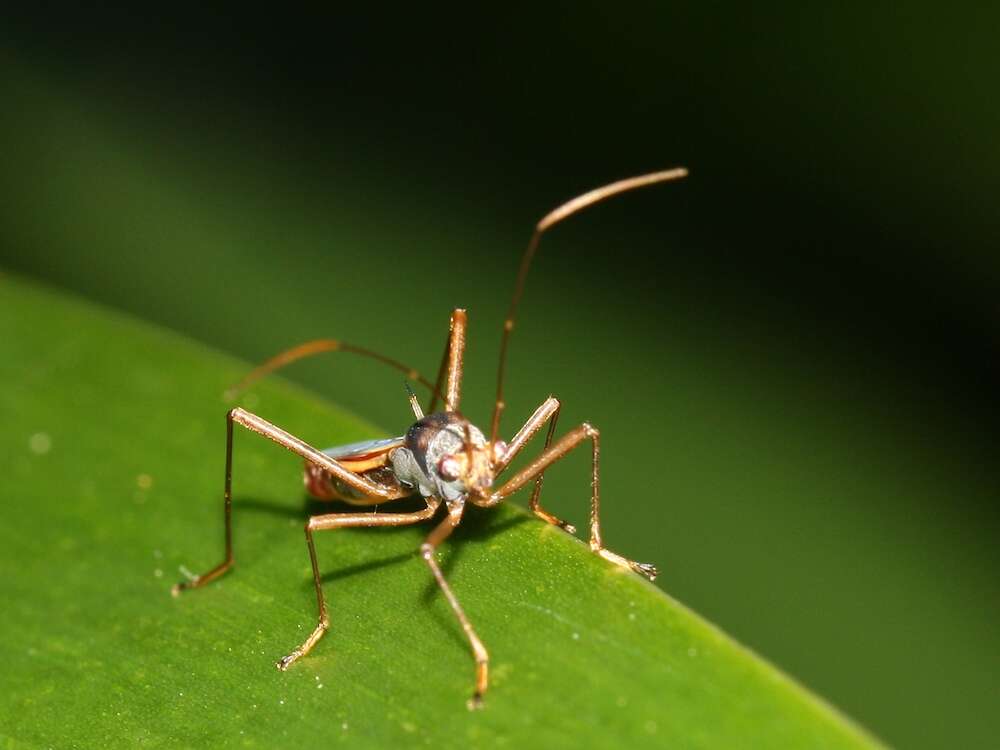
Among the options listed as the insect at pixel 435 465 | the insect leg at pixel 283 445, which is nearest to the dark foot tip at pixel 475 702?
the insect at pixel 435 465

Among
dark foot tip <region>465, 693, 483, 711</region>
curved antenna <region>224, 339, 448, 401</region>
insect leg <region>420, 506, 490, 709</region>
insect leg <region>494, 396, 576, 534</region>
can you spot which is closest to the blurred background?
insect leg <region>494, 396, 576, 534</region>

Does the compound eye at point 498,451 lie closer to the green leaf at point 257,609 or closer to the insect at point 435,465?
the insect at point 435,465

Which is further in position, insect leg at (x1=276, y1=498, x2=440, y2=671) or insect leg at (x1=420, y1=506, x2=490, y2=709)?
insect leg at (x1=276, y1=498, x2=440, y2=671)

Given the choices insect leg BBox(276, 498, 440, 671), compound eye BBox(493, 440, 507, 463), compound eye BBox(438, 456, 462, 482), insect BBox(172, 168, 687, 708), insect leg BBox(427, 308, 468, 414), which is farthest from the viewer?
insect leg BBox(427, 308, 468, 414)

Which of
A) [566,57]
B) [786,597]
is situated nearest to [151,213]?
[566,57]

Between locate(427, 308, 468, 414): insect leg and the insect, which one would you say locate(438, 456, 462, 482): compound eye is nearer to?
A: the insect

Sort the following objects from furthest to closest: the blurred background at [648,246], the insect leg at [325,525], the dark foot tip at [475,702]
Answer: the blurred background at [648,246]
the insect leg at [325,525]
the dark foot tip at [475,702]

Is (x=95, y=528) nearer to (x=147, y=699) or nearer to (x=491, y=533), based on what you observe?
(x=147, y=699)
